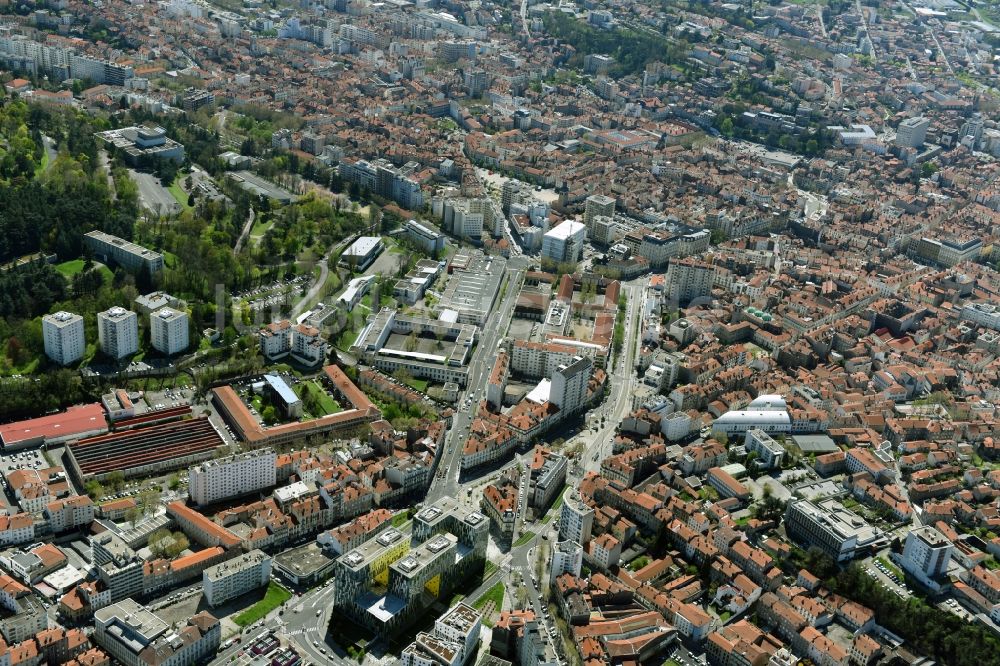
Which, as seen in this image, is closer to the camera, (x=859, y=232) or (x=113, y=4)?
(x=859, y=232)

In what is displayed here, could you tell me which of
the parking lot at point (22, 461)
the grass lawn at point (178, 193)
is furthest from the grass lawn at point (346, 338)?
the grass lawn at point (178, 193)

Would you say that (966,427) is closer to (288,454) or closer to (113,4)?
(288,454)

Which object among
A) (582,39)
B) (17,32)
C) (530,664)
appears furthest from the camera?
(582,39)

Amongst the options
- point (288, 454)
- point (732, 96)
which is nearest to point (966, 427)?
point (288, 454)

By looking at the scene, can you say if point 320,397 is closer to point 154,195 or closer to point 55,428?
point 55,428

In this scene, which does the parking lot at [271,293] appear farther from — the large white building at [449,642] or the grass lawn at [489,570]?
the large white building at [449,642]
